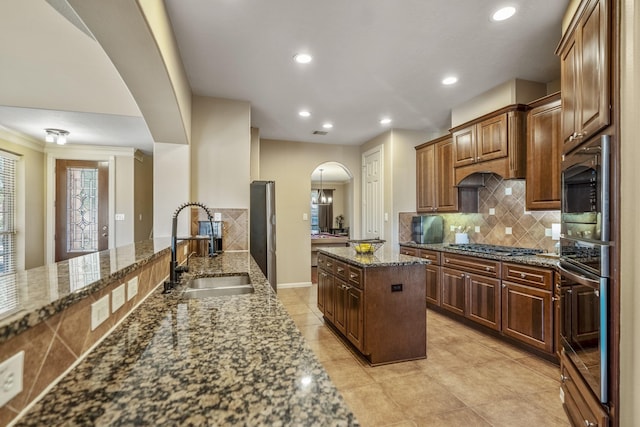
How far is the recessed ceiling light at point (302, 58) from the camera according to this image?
9.30 ft

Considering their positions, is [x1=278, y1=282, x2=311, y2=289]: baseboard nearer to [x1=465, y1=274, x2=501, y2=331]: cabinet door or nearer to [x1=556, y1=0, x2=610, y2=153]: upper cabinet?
[x1=465, y1=274, x2=501, y2=331]: cabinet door

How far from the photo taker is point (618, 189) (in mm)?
1371

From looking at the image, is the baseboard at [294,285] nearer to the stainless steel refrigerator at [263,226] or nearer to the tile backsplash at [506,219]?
the stainless steel refrigerator at [263,226]

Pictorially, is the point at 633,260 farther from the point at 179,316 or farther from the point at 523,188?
the point at 523,188

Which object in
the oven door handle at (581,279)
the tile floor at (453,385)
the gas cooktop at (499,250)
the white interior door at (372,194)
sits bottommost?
the tile floor at (453,385)

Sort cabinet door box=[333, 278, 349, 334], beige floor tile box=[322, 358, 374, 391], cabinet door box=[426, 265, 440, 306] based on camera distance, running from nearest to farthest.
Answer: beige floor tile box=[322, 358, 374, 391] < cabinet door box=[333, 278, 349, 334] < cabinet door box=[426, 265, 440, 306]

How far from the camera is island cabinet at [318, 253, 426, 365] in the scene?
2676 millimetres

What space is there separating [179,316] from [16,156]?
5.45m

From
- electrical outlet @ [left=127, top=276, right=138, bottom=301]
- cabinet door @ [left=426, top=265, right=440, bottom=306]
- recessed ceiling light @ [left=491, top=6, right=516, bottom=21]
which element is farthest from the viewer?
cabinet door @ [left=426, top=265, right=440, bottom=306]

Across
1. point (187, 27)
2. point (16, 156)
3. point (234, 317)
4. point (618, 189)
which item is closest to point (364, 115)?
point (187, 27)

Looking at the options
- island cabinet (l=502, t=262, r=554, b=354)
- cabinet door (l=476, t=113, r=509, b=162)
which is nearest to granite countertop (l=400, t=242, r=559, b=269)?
island cabinet (l=502, t=262, r=554, b=354)

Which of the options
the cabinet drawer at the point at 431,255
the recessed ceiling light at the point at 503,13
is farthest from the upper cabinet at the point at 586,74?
the cabinet drawer at the point at 431,255

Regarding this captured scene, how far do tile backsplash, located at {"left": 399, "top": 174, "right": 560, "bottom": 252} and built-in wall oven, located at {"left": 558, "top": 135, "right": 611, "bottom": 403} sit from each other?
61.1 inches

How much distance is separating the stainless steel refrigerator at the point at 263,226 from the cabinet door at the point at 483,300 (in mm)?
2381
